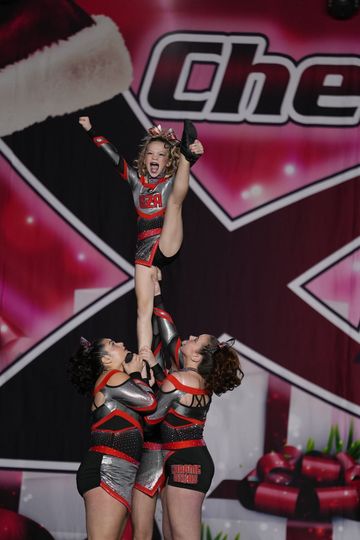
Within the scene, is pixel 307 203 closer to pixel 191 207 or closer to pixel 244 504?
pixel 191 207

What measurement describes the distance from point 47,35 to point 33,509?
294 centimetres

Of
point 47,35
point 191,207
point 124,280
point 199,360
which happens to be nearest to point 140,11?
point 47,35

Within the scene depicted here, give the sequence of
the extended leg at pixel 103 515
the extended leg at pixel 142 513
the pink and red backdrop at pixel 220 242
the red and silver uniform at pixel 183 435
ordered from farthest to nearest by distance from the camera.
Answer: the pink and red backdrop at pixel 220 242 → the extended leg at pixel 142 513 → the red and silver uniform at pixel 183 435 → the extended leg at pixel 103 515

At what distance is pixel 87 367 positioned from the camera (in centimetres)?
372

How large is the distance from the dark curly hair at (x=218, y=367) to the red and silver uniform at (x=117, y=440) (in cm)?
31

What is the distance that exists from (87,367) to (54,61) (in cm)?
246

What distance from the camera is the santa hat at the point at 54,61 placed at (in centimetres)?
539

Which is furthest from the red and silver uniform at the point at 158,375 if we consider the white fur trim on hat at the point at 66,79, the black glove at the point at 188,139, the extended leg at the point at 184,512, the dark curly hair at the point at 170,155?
the white fur trim on hat at the point at 66,79

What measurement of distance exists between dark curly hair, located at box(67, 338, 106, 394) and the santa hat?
214 centimetres

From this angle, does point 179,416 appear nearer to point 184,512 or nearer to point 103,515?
point 184,512

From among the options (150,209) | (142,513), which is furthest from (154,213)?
(142,513)

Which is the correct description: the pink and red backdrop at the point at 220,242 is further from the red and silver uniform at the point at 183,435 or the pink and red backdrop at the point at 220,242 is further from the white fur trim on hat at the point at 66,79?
the red and silver uniform at the point at 183,435

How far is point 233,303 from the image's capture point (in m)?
5.18

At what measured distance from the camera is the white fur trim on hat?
5.38 meters
